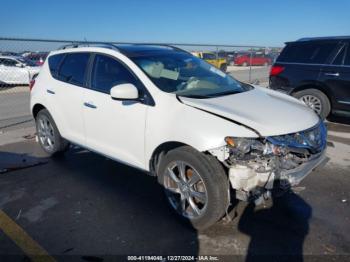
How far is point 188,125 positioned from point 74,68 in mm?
2329

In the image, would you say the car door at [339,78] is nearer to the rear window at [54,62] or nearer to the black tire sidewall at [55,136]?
the rear window at [54,62]

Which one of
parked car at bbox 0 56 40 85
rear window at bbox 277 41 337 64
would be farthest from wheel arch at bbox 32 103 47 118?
parked car at bbox 0 56 40 85

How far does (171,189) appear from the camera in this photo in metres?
3.34

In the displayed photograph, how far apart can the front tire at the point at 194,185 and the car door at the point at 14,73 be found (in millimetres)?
15092

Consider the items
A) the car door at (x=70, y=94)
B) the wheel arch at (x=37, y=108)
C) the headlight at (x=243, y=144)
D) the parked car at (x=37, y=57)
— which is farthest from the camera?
the parked car at (x=37, y=57)

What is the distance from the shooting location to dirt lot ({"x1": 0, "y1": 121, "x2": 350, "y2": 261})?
9.49ft

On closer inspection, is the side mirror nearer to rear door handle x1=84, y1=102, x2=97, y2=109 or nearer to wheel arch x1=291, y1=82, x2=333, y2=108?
rear door handle x1=84, y1=102, x2=97, y2=109

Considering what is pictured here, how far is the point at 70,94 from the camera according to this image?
14.5 feet

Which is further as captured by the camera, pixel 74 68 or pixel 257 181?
pixel 74 68

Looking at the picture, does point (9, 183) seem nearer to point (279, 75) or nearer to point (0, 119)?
point (0, 119)

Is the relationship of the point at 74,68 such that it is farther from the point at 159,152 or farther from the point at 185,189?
the point at 185,189

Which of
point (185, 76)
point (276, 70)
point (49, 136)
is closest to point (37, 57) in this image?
point (49, 136)

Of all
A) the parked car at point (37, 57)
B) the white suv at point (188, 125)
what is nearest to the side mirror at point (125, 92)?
Answer: the white suv at point (188, 125)

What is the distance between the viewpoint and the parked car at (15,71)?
52.8ft
